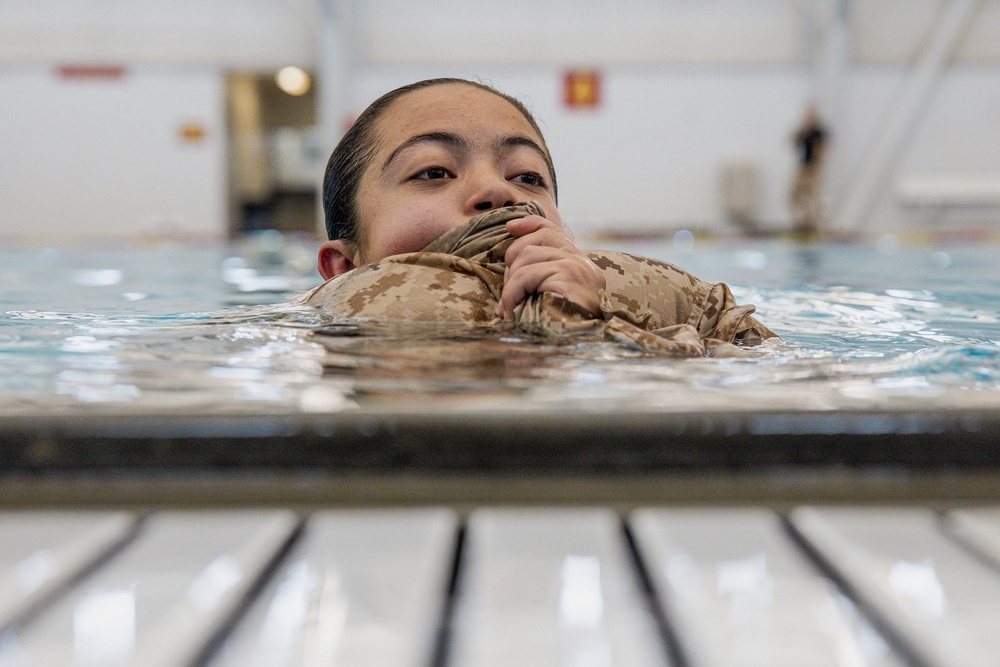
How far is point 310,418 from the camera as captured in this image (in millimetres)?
775

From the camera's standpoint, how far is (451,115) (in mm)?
2102

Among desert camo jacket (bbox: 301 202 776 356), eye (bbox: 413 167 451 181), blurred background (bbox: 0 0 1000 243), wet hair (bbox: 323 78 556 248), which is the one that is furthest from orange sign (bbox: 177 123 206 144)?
desert camo jacket (bbox: 301 202 776 356)

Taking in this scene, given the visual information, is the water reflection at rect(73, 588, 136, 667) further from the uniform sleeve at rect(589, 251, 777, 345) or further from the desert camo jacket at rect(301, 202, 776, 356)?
the uniform sleeve at rect(589, 251, 777, 345)

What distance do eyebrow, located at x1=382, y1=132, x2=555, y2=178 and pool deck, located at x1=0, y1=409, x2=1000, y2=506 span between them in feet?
4.47

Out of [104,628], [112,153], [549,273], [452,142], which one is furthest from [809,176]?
[104,628]

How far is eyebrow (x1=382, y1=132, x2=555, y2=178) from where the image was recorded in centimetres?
204

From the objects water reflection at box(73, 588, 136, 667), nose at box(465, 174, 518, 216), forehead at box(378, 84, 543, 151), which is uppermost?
forehead at box(378, 84, 543, 151)

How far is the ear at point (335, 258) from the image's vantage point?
2365 millimetres

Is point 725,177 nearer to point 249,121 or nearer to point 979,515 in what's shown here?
point 249,121

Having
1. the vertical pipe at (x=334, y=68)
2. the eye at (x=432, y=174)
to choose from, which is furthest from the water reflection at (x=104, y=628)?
the vertical pipe at (x=334, y=68)

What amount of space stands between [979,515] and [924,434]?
8cm

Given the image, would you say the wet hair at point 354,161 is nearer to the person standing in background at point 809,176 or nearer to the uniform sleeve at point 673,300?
the uniform sleeve at point 673,300

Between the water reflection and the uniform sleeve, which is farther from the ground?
the uniform sleeve

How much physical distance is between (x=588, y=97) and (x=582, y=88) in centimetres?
15
